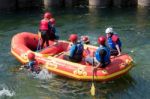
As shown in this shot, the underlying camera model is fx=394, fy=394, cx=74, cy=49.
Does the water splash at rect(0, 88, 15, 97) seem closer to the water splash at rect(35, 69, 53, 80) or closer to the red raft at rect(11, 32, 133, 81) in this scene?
the water splash at rect(35, 69, 53, 80)

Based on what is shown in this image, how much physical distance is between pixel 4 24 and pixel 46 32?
25.1 ft

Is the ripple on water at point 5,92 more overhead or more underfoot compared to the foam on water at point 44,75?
more underfoot

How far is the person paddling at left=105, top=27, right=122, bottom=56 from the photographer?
1458 centimetres

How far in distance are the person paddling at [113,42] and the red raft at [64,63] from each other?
1.53 ft

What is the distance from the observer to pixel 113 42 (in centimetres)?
1470

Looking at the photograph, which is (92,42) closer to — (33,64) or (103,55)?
(33,64)

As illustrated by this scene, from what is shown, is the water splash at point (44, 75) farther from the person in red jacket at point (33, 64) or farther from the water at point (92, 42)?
the person in red jacket at point (33, 64)

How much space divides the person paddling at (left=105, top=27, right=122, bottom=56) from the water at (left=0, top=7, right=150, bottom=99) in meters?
1.00

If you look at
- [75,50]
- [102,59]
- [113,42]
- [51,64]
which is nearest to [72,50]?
[75,50]

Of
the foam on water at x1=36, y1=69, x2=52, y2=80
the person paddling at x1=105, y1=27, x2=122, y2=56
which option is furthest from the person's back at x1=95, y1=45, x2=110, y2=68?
the foam on water at x1=36, y1=69, x2=52, y2=80

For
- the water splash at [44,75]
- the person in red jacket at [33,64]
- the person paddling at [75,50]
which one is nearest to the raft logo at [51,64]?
the water splash at [44,75]

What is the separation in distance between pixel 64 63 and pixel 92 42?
16.5ft

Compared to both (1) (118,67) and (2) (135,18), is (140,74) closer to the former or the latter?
(1) (118,67)

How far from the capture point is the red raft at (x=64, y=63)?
1381 centimetres
